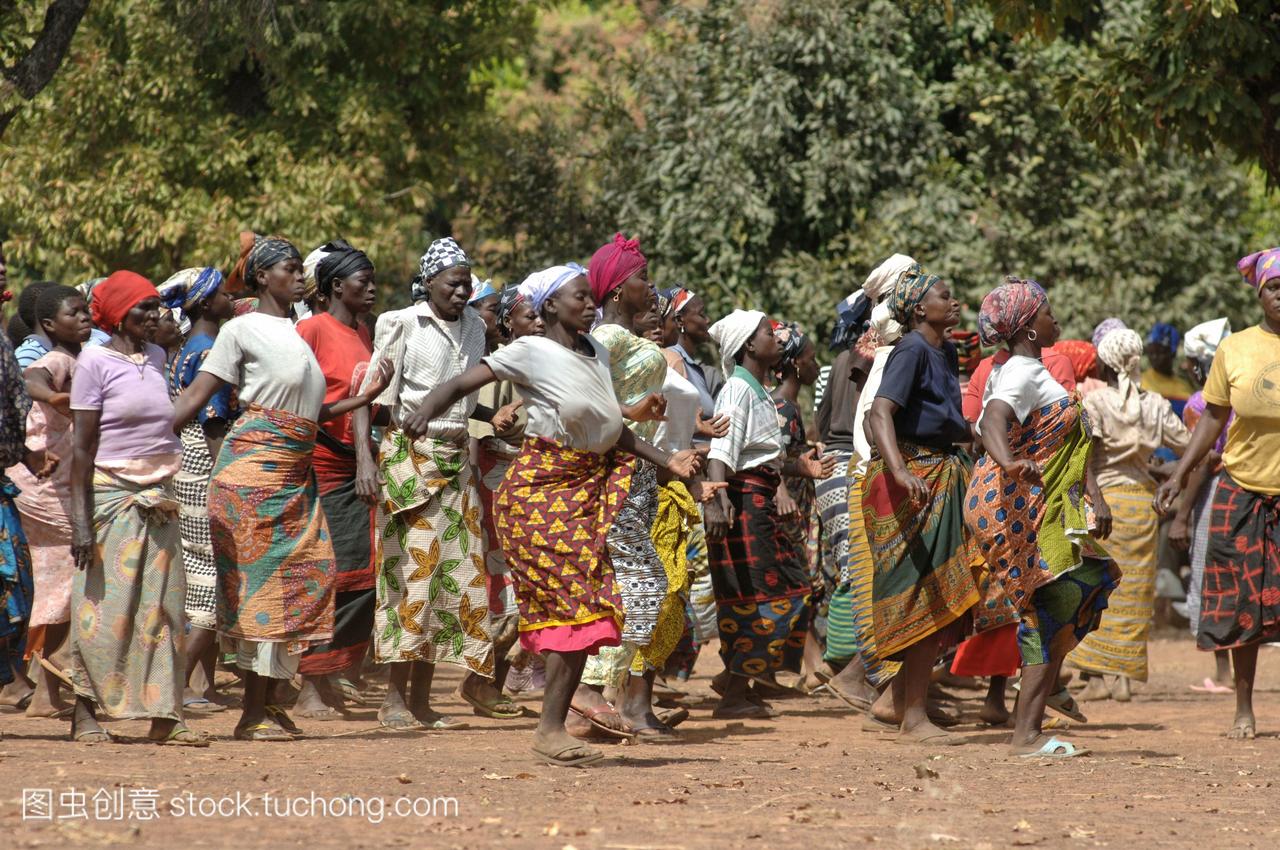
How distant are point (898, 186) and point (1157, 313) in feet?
9.59

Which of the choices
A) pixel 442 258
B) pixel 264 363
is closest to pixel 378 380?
pixel 264 363

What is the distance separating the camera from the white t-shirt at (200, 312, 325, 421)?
757cm

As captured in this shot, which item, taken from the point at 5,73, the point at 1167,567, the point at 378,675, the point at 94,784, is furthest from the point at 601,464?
the point at 1167,567

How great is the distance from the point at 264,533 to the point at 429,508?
3.24 ft

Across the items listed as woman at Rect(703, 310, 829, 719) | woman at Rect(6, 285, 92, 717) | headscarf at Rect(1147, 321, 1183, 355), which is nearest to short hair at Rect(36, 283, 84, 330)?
woman at Rect(6, 285, 92, 717)

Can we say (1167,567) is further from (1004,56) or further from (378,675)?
(378,675)

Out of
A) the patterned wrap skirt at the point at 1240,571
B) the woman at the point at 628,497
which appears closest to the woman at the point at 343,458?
the woman at the point at 628,497

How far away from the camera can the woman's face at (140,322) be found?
757 centimetres

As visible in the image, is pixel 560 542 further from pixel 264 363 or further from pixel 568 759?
pixel 264 363

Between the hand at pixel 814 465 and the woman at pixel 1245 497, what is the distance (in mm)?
1686

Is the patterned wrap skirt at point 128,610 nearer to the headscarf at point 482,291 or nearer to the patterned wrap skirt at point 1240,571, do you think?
the headscarf at point 482,291

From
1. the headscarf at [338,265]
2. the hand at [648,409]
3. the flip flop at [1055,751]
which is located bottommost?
the flip flop at [1055,751]

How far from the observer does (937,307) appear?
8.12m

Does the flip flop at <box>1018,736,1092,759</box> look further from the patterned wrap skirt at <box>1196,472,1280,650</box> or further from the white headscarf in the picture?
the white headscarf
